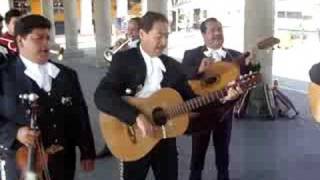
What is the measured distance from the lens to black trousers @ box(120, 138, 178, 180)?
4.12m

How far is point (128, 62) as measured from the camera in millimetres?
4078

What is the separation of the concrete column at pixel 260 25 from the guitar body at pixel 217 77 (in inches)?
242

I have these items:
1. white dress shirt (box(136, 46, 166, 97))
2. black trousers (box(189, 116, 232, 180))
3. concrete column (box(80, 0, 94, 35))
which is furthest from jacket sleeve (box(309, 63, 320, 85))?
concrete column (box(80, 0, 94, 35))

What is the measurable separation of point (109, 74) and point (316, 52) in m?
19.7

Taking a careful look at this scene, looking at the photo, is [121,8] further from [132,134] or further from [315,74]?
[132,134]

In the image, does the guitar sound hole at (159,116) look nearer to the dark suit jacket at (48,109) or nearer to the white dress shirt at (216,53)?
the dark suit jacket at (48,109)

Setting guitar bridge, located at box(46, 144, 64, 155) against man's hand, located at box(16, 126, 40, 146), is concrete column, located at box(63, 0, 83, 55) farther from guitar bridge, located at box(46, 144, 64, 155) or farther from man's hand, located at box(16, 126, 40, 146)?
man's hand, located at box(16, 126, 40, 146)

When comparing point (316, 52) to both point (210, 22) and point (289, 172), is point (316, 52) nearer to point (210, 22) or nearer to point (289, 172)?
point (289, 172)

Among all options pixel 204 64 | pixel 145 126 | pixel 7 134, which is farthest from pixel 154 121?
pixel 204 64

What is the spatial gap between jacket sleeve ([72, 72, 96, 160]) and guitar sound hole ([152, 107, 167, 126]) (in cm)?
55

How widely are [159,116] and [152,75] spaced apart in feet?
0.99

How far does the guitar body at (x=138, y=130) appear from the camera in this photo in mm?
4094

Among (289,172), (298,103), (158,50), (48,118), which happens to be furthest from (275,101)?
(48,118)

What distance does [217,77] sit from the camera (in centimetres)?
482
